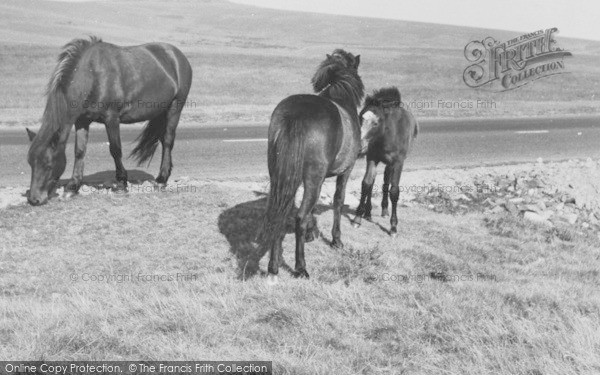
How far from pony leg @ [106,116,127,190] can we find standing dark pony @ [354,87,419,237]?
384cm

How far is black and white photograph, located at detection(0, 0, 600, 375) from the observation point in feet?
14.9

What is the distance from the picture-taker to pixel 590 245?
10.2 metres

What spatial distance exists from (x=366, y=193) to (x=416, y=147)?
773 cm

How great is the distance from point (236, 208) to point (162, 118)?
2721 mm

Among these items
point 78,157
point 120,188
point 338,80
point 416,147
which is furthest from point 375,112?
point 416,147

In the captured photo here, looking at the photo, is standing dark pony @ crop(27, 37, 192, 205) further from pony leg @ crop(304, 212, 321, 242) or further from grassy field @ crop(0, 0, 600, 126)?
grassy field @ crop(0, 0, 600, 126)

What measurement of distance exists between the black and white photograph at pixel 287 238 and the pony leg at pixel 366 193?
0.03m

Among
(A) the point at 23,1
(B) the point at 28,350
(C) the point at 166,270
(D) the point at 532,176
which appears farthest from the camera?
(A) the point at 23,1

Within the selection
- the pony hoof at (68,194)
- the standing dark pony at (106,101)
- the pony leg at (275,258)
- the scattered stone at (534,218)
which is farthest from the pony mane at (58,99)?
the scattered stone at (534,218)

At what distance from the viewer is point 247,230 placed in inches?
350

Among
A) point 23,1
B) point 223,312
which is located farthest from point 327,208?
point 23,1

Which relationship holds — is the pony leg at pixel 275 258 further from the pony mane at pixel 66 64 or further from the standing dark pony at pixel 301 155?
the pony mane at pixel 66 64

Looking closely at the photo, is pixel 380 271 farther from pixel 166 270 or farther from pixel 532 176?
pixel 532 176

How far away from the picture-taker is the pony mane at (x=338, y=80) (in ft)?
26.6
